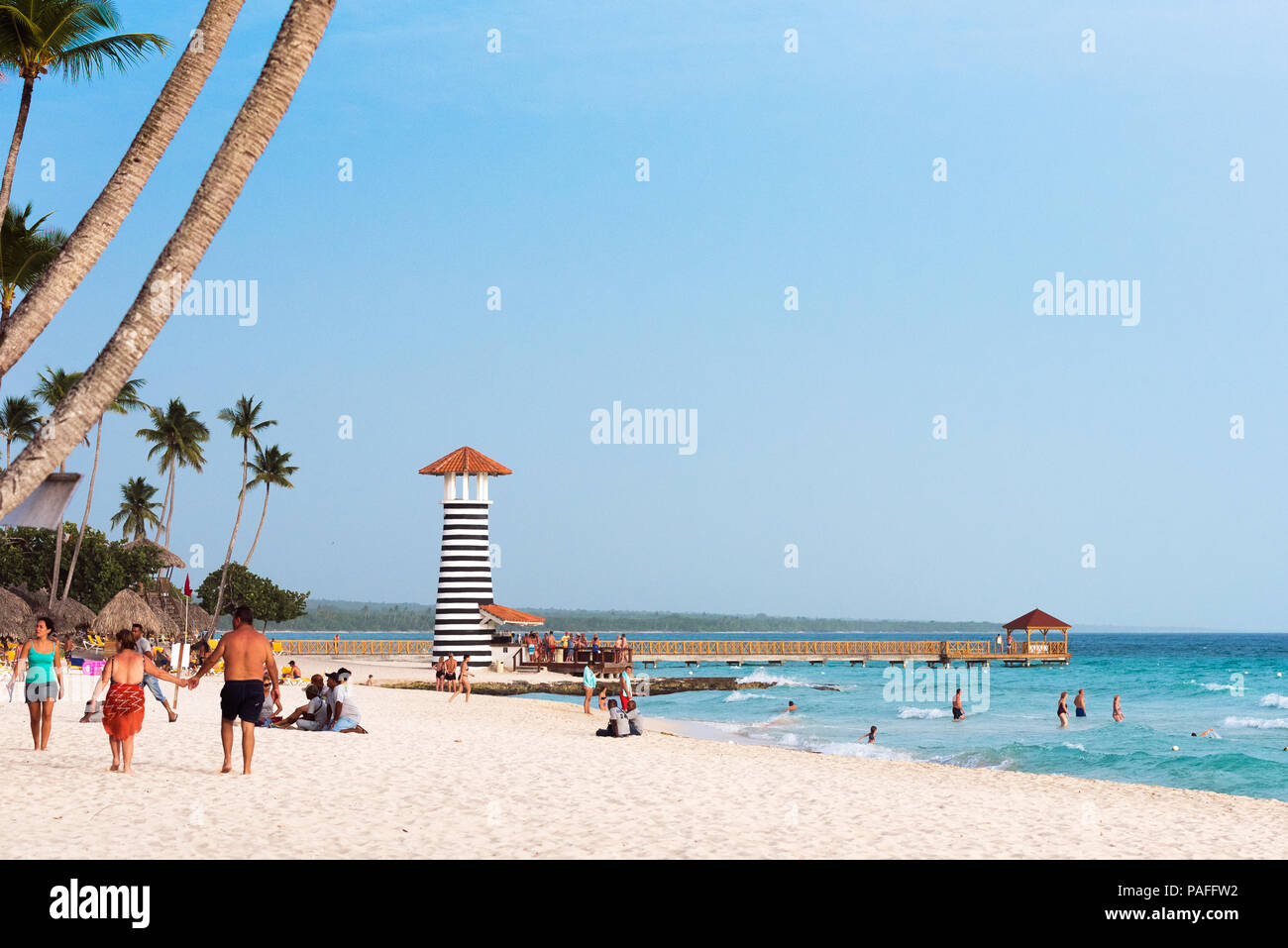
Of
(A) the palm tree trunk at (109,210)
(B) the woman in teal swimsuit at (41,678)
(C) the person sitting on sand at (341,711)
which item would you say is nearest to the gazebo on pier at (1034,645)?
(C) the person sitting on sand at (341,711)

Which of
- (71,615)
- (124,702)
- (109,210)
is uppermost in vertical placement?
(109,210)

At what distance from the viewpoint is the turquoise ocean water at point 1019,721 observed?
26641 millimetres

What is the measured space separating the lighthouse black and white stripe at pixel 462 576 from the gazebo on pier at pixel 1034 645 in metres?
34.7

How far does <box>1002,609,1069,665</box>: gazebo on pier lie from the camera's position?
67000mm

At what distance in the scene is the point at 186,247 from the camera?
773 cm

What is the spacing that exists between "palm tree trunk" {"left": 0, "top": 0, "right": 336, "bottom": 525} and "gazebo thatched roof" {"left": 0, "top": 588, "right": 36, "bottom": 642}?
41.0 metres

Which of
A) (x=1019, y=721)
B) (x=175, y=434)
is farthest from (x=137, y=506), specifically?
(x=1019, y=721)

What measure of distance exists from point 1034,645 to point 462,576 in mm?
43380

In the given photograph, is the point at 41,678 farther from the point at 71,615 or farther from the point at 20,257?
the point at 71,615

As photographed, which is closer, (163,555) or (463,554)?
(463,554)

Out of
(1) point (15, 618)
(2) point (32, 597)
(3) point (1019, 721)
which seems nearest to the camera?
(3) point (1019, 721)
